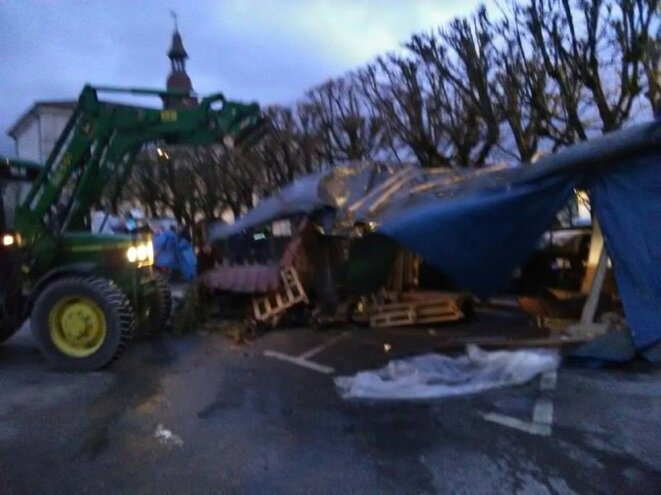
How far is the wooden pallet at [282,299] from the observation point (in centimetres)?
1099

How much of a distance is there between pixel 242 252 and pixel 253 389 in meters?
6.15

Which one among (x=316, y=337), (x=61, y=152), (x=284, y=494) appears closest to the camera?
(x=284, y=494)

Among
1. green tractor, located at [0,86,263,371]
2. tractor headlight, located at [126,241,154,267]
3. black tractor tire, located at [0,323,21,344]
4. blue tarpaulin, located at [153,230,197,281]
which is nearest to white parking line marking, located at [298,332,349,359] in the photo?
green tractor, located at [0,86,263,371]

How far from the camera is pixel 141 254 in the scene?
363 inches

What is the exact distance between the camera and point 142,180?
31.9 meters

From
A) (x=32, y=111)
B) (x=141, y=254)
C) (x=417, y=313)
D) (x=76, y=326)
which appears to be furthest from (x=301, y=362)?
(x=32, y=111)

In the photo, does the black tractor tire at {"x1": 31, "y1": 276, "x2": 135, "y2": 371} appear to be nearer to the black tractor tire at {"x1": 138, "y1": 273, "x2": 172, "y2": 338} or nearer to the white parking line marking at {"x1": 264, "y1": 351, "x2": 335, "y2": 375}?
the black tractor tire at {"x1": 138, "y1": 273, "x2": 172, "y2": 338}

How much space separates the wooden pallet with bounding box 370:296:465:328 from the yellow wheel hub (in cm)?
448

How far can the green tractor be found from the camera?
823 centimetres

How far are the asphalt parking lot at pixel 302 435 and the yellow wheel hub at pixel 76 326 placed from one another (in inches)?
15.8

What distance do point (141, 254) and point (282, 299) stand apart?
278cm

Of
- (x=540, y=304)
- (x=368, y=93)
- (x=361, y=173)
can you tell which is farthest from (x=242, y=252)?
(x=368, y=93)

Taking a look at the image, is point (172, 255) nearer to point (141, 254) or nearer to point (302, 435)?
point (141, 254)

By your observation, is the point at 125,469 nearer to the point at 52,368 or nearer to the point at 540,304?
the point at 52,368
